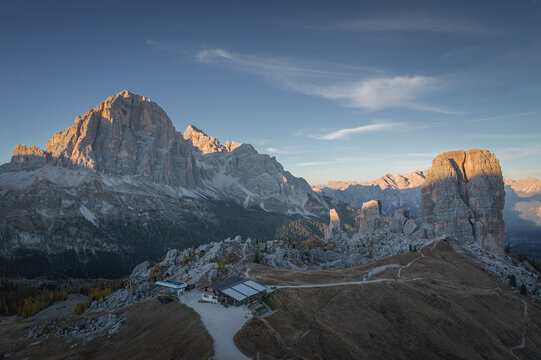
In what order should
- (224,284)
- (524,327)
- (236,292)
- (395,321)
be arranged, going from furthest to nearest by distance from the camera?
(524,327) < (224,284) < (236,292) < (395,321)

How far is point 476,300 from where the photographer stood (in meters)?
82.1

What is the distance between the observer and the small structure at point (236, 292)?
215 feet

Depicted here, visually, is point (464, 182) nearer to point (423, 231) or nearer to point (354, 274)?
point (423, 231)

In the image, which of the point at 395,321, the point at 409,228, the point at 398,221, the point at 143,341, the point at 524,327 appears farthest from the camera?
the point at 398,221

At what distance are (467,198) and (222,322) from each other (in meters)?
145

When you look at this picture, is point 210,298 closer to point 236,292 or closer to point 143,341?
point 236,292

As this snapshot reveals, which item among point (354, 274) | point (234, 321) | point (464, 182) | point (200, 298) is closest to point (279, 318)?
point (234, 321)

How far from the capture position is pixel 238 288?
70.4 metres

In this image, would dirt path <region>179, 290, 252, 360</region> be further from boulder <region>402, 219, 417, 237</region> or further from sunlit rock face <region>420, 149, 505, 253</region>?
boulder <region>402, 219, 417, 237</region>

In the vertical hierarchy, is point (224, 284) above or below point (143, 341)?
above

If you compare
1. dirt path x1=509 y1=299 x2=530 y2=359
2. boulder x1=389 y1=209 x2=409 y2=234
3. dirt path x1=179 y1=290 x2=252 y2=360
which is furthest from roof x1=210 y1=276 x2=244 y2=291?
boulder x1=389 y1=209 x2=409 y2=234

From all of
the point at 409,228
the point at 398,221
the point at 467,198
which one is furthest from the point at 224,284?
the point at 467,198

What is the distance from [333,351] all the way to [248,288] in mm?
25841

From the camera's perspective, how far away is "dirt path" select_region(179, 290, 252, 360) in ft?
140
